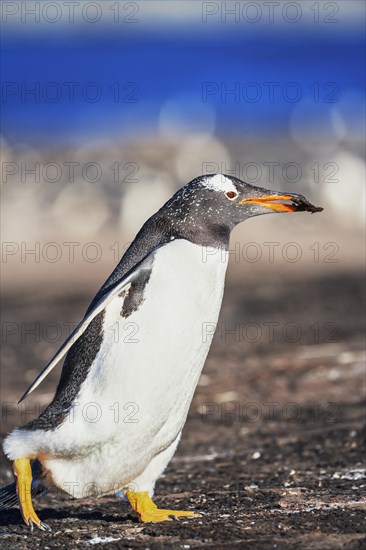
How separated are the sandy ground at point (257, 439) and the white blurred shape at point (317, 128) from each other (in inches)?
573

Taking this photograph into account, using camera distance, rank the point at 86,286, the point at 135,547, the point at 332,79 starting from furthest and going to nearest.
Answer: the point at 332,79, the point at 86,286, the point at 135,547

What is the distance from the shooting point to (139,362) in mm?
4930

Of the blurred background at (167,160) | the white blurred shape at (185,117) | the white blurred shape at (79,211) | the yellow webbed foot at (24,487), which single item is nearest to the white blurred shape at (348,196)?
the blurred background at (167,160)

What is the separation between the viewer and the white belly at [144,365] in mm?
4934

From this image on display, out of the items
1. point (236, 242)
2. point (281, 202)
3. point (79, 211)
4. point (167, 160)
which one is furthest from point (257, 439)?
point (167, 160)

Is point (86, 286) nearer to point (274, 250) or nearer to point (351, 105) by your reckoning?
point (274, 250)

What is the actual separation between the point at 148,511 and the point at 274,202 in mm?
1616

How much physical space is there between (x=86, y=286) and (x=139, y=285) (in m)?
12.3

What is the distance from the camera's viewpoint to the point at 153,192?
24.2m

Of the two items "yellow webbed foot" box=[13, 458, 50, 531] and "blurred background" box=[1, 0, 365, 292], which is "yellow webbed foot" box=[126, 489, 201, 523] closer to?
"yellow webbed foot" box=[13, 458, 50, 531]

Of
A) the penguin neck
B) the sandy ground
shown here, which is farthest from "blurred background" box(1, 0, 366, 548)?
the penguin neck

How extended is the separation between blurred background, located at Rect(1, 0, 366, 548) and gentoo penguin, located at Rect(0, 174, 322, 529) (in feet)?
1.89

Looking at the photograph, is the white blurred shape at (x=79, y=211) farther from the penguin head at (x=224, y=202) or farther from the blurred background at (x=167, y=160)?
the penguin head at (x=224, y=202)

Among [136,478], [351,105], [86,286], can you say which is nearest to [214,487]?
[136,478]
